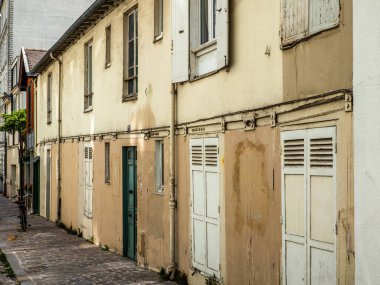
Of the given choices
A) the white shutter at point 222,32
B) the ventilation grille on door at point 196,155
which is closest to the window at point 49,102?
the ventilation grille on door at point 196,155

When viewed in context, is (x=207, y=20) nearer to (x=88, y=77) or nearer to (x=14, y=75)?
(x=88, y=77)

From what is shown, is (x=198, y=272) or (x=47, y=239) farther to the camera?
(x=47, y=239)

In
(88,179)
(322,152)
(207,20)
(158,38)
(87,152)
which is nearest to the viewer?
(322,152)

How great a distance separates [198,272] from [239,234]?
1.63 meters

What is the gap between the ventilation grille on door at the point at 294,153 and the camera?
6242mm

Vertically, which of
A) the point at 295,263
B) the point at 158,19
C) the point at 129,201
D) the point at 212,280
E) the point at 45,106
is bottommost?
the point at 212,280

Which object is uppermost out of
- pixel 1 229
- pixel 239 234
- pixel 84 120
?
pixel 84 120

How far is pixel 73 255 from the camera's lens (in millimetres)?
13328

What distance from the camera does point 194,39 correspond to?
9.36 m

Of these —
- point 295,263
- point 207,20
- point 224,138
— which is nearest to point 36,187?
point 207,20

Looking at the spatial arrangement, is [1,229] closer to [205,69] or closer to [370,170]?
[205,69]

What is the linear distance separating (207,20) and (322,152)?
407 cm

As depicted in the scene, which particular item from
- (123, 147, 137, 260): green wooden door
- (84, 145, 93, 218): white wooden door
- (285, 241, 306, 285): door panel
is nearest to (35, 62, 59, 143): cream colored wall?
(84, 145, 93, 218): white wooden door

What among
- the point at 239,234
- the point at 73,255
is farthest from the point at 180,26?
the point at 73,255
